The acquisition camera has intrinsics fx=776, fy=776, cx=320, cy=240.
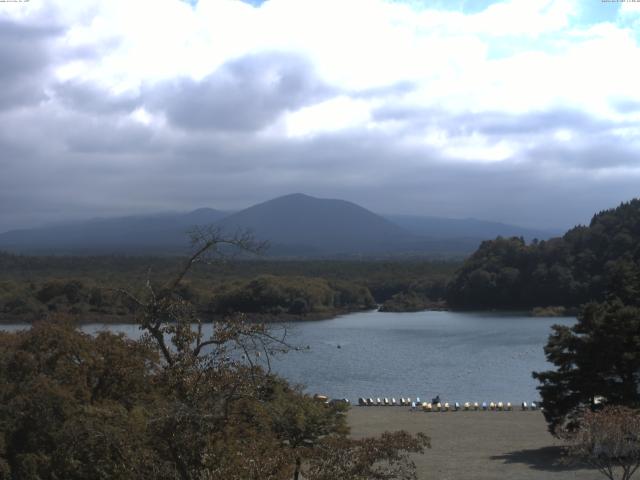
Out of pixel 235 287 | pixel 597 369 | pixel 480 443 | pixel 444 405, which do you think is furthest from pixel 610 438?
pixel 235 287

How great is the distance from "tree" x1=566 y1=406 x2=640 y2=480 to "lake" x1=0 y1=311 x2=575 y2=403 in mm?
13242

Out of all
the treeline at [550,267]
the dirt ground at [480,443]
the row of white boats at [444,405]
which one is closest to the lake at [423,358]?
the row of white boats at [444,405]

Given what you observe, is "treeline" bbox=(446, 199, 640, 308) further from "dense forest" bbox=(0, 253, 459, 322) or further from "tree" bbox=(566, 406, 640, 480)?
"tree" bbox=(566, 406, 640, 480)

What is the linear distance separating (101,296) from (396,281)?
38.0 meters

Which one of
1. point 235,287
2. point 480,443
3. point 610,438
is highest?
point 610,438

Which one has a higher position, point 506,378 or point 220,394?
point 220,394

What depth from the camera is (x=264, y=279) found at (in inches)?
2559

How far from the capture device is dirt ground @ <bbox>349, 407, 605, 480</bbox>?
15219 millimetres

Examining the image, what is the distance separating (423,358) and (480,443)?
21580 millimetres

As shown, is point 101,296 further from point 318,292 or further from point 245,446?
point 245,446

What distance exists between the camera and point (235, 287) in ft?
218

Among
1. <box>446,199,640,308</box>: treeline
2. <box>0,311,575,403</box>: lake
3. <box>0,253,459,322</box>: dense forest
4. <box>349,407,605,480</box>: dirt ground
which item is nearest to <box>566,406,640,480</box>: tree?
<box>349,407,605,480</box>: dirt ground

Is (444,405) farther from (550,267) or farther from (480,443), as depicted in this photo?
(550,267)

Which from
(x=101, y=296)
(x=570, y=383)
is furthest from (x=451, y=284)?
(x=570, y=383)
